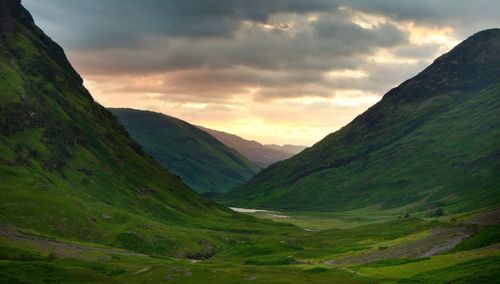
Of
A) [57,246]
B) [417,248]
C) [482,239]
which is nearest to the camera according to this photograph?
[482,239]

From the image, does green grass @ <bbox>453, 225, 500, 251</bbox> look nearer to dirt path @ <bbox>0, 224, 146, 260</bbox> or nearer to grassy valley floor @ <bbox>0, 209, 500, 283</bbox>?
grassy valley floor @ <bbox>0, 209, 500, 283</bbox>

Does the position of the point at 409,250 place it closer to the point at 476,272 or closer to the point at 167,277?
the point at 476,272

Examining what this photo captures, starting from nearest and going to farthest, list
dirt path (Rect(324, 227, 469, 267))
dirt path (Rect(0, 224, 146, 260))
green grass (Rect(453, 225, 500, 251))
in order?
→ green grass (Rect(453, 225, 500, 251))
dirt path (Rect(324, 227, 469, 267))
dirt path (Rect(0, 224, 146, 260))

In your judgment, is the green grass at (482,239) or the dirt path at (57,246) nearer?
the green grass at (482,239)

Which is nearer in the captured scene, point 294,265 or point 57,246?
point 294,265

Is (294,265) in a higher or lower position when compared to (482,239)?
lower

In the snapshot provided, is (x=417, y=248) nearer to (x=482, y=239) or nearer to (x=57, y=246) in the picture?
(x=482, y=239)

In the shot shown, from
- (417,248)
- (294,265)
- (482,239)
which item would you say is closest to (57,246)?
(294,265)

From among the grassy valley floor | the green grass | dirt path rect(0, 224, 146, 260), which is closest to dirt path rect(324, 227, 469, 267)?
the grassy valley floor

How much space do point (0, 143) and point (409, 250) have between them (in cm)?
15369

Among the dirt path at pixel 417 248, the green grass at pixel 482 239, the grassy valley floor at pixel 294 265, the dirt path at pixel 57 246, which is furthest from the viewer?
the dirt path at pixel 57 246

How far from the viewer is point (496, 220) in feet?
352

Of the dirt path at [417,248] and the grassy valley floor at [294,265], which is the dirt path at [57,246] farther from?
the dirt path at [417,248]

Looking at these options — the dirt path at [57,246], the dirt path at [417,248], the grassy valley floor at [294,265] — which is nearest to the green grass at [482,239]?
the grassy valley floor at [294,265]
